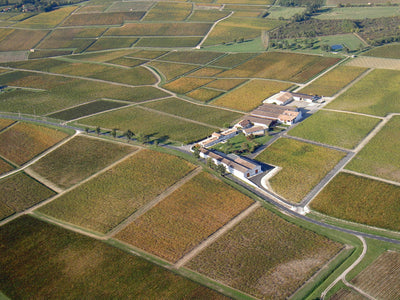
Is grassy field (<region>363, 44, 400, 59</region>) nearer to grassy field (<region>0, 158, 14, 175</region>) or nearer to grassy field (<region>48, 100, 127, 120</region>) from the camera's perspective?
grassy field (<region>48, 100, 127, 120</region>)

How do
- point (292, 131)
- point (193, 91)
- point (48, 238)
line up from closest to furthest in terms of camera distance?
1. point (48, 238)
2. point (292, 131)
3. point (193, 91)

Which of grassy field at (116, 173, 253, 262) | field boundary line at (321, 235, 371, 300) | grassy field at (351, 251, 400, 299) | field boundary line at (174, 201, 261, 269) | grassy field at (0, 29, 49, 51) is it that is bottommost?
grassy field at (351, 251, 400, 299)

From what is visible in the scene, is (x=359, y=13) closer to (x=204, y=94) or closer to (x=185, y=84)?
(x=185, y=84)

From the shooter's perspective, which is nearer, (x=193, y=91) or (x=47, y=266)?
(x=47, y=266)

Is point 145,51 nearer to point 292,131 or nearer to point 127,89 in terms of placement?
point 127,89

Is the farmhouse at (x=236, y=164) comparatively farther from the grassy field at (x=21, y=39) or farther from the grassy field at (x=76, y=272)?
the grassy field at (x=21, y=39)

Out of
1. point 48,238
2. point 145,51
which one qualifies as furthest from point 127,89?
point 48,238

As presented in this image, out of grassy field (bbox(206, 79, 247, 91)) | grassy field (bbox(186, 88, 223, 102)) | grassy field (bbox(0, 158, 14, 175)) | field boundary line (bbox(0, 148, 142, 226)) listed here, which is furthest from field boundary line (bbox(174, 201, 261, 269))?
grassy field (bbox(206, 79, 247, 91))

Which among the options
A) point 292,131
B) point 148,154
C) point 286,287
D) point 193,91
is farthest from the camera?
point 193,91
